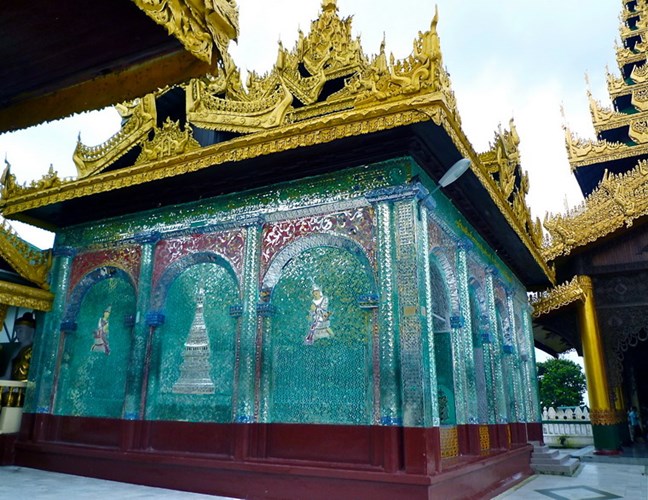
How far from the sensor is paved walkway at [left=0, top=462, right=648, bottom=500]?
614 centimetres

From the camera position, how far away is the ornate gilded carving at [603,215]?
12.4m

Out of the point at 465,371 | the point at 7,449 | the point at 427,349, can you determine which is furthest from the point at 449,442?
the point at 7,449

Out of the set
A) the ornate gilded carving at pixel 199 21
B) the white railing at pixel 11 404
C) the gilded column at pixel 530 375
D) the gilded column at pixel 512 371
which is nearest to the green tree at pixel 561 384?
the gilded column at pixel 530 375

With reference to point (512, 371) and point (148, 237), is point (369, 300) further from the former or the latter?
point (512, 371)

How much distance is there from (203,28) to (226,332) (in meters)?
4.92

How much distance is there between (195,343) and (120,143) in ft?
11.8

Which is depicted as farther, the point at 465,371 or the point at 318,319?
the point at 465,371

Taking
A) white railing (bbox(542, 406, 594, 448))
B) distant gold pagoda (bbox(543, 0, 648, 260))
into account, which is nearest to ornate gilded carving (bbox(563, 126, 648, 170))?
distant gold pagoda (bbox(543, 0, 648, 260))

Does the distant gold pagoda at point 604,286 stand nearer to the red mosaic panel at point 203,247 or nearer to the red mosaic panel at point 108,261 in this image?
the red mosaic panel at point 203,247

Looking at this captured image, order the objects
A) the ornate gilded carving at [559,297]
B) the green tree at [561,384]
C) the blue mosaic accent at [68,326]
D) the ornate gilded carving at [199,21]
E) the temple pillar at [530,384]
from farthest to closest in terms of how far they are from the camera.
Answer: the green tree at [561,384]
the ornate gilded carving at [559,297]
the temple pillar at [530,384]
the blue mosaic accent at [68,326]
the ornate gilded carving at [199,21]

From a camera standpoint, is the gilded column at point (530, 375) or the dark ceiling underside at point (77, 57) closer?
the dark ceiling underside at point (77, 57)

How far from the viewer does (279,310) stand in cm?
701

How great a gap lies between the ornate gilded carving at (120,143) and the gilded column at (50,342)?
1556mm

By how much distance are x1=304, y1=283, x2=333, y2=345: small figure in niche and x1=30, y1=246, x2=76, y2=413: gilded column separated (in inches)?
183
